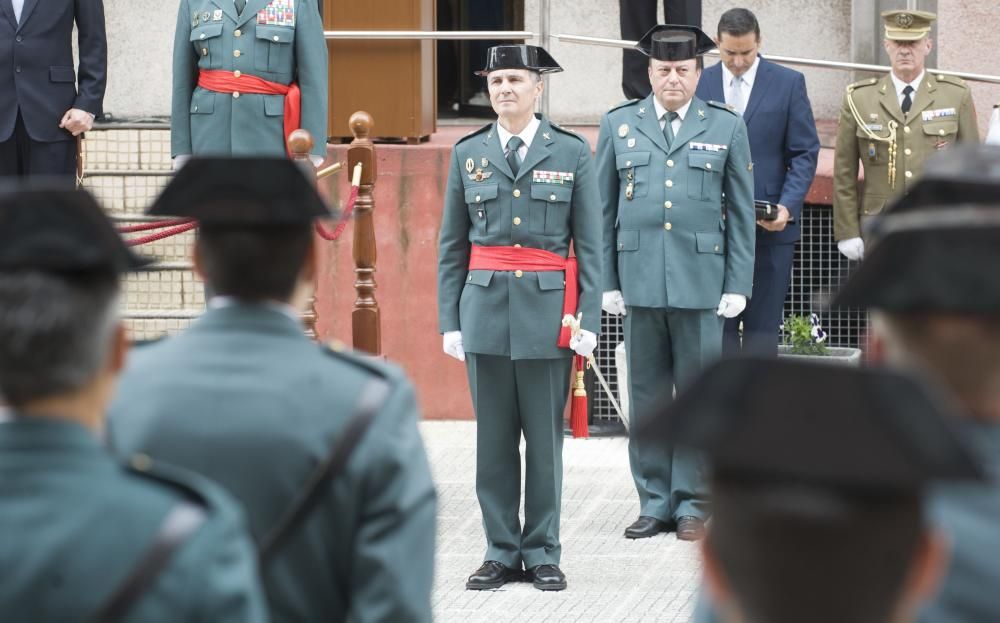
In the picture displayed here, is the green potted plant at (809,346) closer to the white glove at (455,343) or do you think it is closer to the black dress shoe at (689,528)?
the black dress shoe at (689,528)

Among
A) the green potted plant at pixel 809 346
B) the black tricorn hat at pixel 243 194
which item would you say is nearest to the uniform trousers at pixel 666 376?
the green potted plant at pixel 809 346

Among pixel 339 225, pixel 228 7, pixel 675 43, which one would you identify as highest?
pixel 228 7

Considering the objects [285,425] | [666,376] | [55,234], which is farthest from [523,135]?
[55,234]

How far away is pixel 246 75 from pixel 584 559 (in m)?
2.76

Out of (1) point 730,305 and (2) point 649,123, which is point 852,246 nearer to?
(1) point 730,305

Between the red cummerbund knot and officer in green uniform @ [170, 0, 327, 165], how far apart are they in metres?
1.81

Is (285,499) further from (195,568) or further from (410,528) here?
(195,568)

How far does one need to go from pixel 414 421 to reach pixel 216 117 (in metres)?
5.35

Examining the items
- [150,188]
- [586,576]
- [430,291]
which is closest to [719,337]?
[586,576]

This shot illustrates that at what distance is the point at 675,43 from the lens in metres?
6.96

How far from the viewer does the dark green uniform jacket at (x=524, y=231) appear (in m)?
6.18

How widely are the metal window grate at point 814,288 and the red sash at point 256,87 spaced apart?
2.21 metres

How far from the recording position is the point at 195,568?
2.05 metres

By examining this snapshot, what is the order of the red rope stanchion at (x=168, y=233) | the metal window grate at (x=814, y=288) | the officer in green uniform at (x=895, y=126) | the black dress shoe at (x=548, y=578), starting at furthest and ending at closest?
1. the metal window grate at (x=814, y=288)
2. the officer in green uniform at (x=895, y=126)
3. the red rope stanchion at (x=168, y=233)
4. the black dress shoe at (x=548, y=578)
